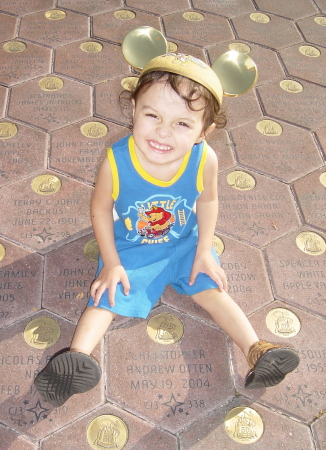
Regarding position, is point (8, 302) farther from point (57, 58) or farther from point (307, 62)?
A: point (307, 62)

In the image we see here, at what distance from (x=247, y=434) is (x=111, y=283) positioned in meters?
0.55

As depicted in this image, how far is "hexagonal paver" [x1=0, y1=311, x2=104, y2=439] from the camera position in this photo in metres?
1.24

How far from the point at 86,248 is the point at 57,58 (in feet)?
3.92

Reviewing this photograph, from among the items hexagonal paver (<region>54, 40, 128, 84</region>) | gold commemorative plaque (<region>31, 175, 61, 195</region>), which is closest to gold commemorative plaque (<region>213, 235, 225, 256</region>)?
gold commemorative plaque (<region>31, 175, 61, 195</region>)

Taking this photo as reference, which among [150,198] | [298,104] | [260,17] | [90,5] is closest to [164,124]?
[150,198]

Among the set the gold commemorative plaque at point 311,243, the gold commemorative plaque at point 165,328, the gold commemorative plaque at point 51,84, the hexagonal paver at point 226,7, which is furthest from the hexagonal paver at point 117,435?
the hexagonal paver at point 226,7

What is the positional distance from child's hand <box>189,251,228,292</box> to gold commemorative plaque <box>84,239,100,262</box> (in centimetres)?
37

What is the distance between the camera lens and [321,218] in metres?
1.80

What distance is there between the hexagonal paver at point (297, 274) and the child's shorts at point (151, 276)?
0.32 m

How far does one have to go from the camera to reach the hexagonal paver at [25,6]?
264cm

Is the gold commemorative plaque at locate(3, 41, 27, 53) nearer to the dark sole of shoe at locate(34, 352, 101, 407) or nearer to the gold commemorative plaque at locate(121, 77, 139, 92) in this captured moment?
the gold commemorative plaque at locate(121, 77, 139, 92)

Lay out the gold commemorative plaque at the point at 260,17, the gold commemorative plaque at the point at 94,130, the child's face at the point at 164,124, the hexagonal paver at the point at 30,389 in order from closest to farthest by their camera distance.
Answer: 1. the child's face at the point at 164,124
2. the hexagonal paver at the point at 30,389
3. the gold commemorative plaque at the point at 94,130
4. the gold commemorative plaque at the point at 260,17

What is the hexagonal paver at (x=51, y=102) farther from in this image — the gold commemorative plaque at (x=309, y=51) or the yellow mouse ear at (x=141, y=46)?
the gold commemorative plaque at (x=309, y=51)

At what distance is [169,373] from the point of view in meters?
1.36
